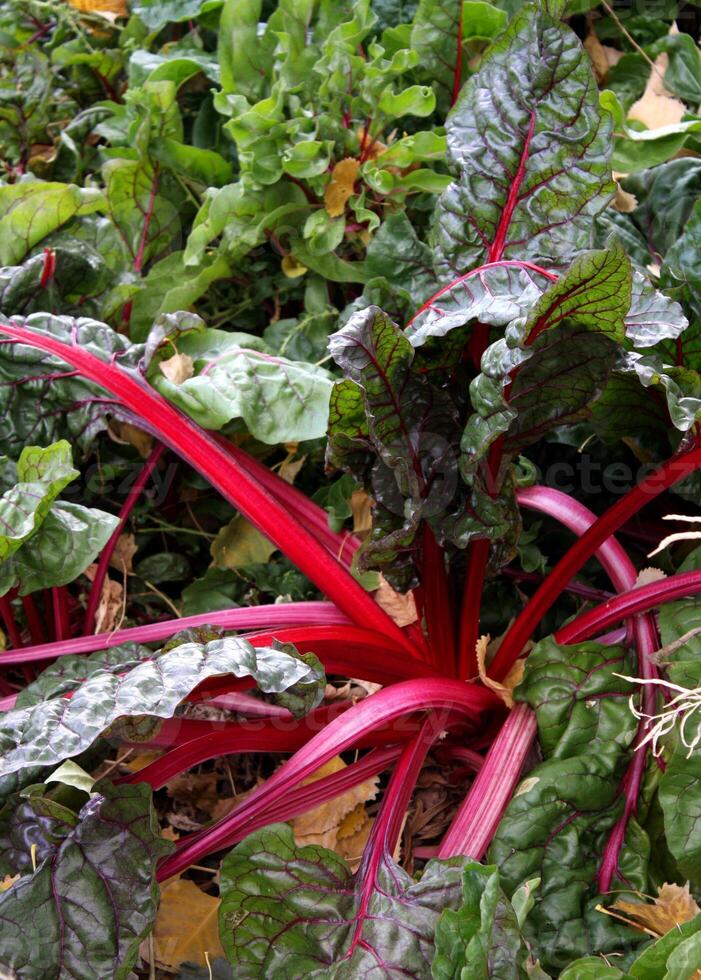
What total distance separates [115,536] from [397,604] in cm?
44

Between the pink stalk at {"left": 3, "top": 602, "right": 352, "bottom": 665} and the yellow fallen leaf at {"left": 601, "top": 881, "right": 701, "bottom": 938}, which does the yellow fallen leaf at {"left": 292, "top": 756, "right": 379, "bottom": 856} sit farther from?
the yellow fallen leaf at {"left": 601, "top": 881, "right": 701, "bottom": 938}

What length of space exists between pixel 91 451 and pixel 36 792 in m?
0.62

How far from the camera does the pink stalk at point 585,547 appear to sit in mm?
1242

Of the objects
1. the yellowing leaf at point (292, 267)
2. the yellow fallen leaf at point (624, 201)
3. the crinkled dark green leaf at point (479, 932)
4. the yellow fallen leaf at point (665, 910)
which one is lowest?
the yellow fallen leaf at point (665, 910)

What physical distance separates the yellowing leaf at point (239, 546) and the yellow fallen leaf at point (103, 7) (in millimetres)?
1171

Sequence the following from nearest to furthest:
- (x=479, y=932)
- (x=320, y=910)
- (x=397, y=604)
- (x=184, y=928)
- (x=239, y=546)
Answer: (x=479, y=932) → (x=320, y=910) → (x=184, y=928) → (x=397, y=604) → (x=239, y=546)

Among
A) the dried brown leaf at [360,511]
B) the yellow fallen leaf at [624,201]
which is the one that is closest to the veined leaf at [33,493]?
the dried brown leaf at [360,511]

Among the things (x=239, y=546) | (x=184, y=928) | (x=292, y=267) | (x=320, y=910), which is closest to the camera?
(x=320, y=910)

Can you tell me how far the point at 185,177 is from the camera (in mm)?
1761

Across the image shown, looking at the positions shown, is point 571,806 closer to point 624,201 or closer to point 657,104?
point 624,201

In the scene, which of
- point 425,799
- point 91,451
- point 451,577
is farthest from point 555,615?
point 91,451

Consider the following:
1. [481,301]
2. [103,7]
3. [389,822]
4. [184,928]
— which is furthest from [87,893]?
[103,7]

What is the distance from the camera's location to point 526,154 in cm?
128

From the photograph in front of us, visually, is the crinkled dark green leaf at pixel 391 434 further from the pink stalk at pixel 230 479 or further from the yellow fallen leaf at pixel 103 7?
the yellow fallen leaf at pixel 103 7
